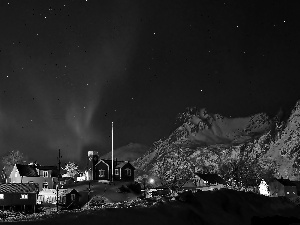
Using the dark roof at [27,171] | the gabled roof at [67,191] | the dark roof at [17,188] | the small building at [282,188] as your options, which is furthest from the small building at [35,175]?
the small building at [282,188]

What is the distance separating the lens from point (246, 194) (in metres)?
50.2

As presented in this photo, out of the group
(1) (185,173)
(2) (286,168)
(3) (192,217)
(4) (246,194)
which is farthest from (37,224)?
(2) (286,168)

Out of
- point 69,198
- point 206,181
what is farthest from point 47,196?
point 206,181

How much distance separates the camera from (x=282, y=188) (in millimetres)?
117375

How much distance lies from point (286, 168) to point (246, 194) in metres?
134

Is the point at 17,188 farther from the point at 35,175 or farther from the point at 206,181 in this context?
the point at 206,181

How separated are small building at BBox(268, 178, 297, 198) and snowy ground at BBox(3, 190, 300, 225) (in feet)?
220

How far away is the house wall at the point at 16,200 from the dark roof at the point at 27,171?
18.6 meters

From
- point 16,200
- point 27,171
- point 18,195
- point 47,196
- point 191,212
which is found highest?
point 27,171

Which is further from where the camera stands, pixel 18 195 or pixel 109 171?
A: pixel 109 171

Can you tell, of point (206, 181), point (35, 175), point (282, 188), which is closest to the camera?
point (35, 175)

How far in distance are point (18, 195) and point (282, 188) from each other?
77.9 meters

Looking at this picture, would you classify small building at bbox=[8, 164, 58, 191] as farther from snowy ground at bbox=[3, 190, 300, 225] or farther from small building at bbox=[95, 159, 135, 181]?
snowy ground at bbox=[3, 190, 300, 225]

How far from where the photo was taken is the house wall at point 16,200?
71938 mm
